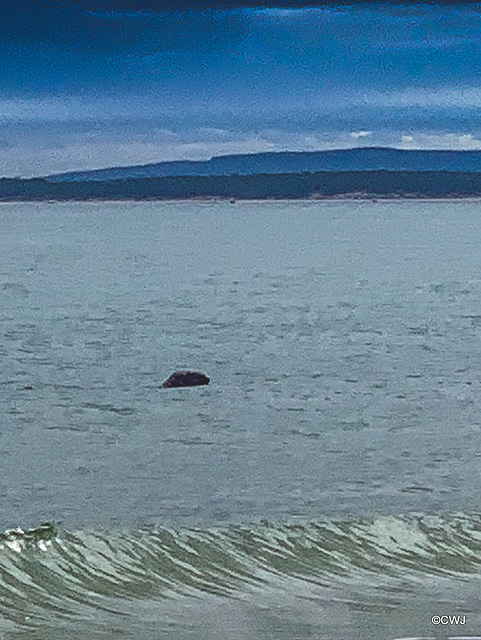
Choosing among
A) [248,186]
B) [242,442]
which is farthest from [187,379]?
[248,186]

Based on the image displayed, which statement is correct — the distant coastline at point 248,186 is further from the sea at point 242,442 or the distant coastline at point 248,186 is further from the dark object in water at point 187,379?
the dark object in water at point 187,379

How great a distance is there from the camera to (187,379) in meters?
6.05

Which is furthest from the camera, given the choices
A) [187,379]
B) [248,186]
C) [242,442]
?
[187,379]

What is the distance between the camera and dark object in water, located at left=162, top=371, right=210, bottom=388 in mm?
5734

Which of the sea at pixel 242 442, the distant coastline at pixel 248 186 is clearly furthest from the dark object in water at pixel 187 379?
the distant coastline at pixel 248 186

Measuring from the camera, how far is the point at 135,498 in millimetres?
3051

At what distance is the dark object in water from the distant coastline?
3.13 metres

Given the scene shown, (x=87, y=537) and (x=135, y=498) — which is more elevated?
(x=87, y=537)

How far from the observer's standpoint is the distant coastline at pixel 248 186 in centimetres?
233

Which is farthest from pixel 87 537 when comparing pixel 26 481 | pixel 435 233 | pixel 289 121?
pixel 435 233

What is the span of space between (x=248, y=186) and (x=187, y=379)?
3.64m

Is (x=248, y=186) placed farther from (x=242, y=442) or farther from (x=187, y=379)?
(x=187, y=379)

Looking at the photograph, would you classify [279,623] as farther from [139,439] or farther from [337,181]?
[139,439]

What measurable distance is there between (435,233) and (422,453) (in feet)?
39.5
